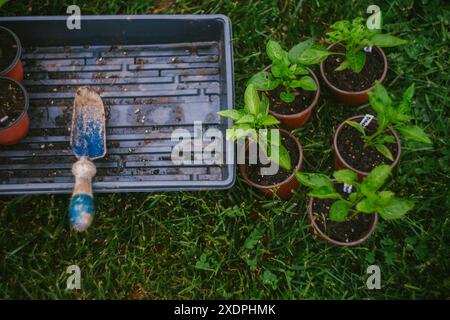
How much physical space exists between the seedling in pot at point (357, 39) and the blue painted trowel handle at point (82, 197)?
0.95 metres

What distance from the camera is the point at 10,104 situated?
1.87 metres

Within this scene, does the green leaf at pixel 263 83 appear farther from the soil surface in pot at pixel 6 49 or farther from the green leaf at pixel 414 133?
the soil surface in pot at pixel 6 49

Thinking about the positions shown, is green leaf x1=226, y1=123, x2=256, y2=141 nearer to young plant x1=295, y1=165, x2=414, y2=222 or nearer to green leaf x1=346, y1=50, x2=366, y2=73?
young plant x1=295, y1=165, x2=414, y2=222

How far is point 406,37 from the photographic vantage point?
218cm

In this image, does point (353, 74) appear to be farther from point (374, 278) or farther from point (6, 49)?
point (6, 49)

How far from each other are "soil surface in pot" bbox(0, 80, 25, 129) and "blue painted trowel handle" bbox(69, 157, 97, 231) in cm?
30

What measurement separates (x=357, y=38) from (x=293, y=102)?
320 mm

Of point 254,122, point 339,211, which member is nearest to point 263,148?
point 254,122

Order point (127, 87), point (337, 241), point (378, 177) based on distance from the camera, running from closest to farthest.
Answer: point (378, 177)
point (337, 241)
point (127, 87)

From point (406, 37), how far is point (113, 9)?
1.24 meters

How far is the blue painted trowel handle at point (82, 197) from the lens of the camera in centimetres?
165

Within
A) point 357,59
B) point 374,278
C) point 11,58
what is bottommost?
point 374,278
